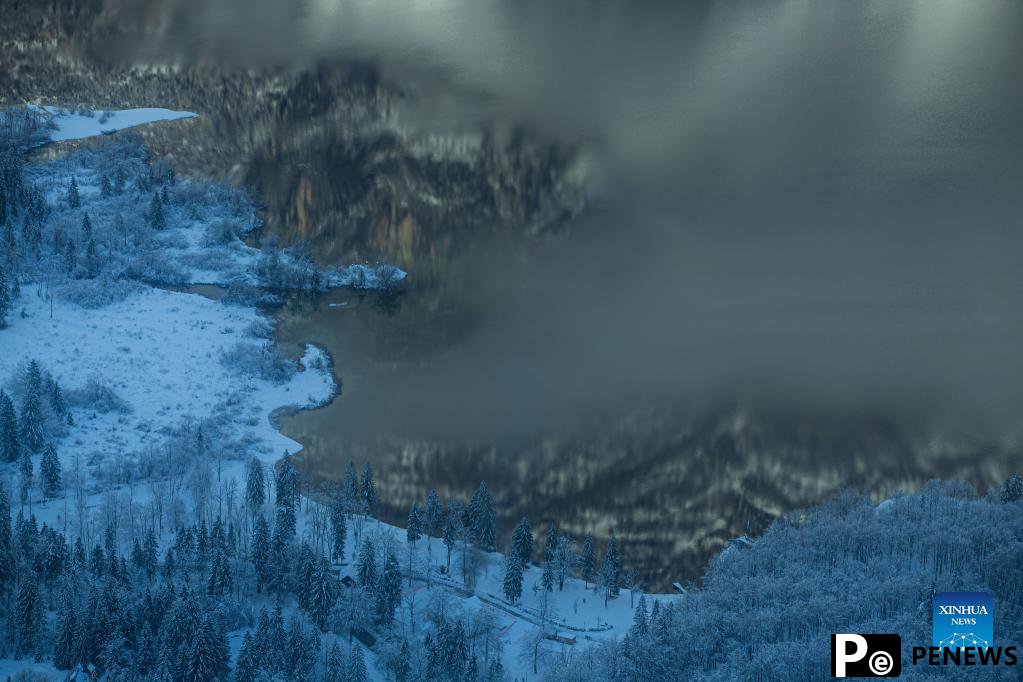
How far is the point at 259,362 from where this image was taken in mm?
90125

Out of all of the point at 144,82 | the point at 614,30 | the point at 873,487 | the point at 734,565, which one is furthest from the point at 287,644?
the point at 614,30

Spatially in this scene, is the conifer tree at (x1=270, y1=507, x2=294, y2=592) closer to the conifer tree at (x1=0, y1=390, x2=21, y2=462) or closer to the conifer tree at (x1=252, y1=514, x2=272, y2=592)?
the conifer tree at (x1=252, y1=514, x2=272, y2=592)

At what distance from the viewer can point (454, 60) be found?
Result: 146m

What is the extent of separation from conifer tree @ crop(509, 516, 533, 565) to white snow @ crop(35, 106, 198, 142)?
256 ft

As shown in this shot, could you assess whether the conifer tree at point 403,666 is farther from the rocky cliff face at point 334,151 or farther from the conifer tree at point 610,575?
the rocky cliff face at point 334,151

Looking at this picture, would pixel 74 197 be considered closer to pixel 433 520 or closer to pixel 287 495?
pixel 287 495

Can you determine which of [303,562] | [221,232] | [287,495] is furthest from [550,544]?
[221,232]

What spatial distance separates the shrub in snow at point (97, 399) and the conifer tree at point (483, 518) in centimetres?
2618

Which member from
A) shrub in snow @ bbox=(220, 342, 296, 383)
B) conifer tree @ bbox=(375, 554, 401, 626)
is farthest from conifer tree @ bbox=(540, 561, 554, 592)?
shrub in snow @ bbox=(220, 342, 296, 383)

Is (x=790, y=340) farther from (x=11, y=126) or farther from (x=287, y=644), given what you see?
(x=11, y=126)

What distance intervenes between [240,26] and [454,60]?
30.9 meters

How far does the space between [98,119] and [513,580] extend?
3348 inches

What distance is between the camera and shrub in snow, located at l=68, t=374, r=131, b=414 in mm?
84188

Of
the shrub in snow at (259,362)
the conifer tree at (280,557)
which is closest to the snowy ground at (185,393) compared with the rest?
the shrub in snow at (259,362)
